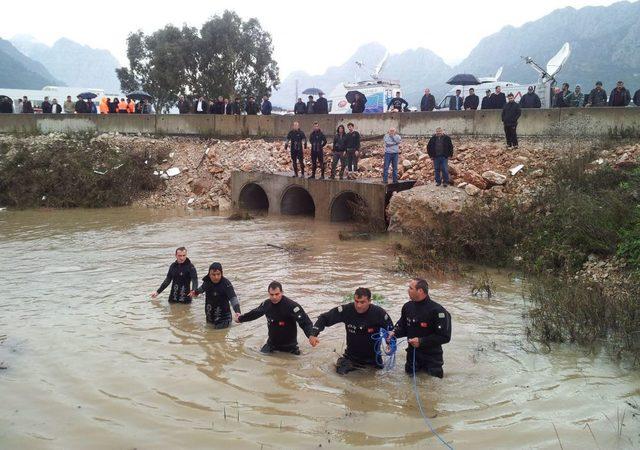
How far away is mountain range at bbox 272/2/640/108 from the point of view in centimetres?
9431

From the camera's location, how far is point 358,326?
23.8ft

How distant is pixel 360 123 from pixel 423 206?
766 cm

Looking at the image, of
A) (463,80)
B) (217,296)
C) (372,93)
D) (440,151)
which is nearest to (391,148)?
(440,151)

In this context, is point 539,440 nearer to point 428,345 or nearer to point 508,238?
point 428,345

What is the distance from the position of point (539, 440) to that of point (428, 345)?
5.65ft

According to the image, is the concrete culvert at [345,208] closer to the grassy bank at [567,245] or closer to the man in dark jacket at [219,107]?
the grassy bank at [567,245]

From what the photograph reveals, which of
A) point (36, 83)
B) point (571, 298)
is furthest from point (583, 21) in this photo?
point (571, 298)

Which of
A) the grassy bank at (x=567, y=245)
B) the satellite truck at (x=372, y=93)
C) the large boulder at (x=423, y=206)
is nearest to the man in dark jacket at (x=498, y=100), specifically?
the grassy bank at (x=567, y=245)

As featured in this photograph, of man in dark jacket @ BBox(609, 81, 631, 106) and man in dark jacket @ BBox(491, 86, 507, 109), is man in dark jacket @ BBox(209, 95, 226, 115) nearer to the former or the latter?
man in dark jacket @ BBox(491, 86, 507, 109)

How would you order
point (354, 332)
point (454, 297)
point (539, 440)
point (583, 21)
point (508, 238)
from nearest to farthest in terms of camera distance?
point (539, 440), point (354, 332), point (454, 297), point (508, 238), point (583, 21)

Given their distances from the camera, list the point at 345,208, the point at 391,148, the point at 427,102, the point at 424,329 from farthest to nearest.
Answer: the point at 427,102 < the point at 345,208 < the point at 391,148 < the point at 424,329

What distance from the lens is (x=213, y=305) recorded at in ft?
30.5

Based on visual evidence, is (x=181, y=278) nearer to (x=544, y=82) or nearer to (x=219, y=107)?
(x=219, y=107)

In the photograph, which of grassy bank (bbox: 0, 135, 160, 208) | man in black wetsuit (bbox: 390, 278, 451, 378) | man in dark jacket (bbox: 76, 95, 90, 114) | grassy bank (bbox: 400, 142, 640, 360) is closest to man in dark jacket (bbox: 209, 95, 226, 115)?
grassy bank (bbox: 0, 135, 160, 208)
